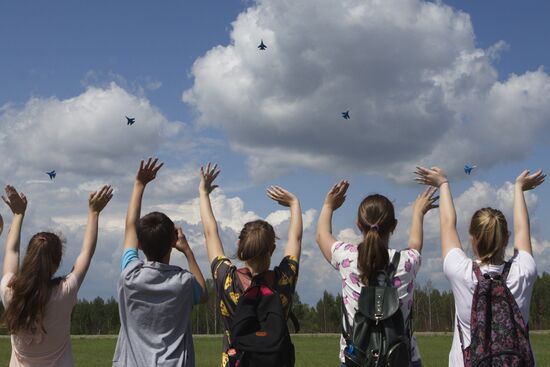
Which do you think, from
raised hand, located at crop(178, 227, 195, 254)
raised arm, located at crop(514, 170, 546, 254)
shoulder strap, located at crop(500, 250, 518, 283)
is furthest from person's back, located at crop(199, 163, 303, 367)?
raised arm, located at crop(514, 170, 546, 254)

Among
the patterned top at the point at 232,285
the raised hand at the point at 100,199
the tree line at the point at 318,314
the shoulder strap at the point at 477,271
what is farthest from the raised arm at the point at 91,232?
the tree line at the point at 318,314

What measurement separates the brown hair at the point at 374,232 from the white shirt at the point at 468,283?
23.1 inches

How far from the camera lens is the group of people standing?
5.57 m

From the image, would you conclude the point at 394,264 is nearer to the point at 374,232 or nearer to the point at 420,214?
the point at 374,232

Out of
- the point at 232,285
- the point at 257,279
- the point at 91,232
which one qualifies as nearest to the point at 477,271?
the point at 257,279

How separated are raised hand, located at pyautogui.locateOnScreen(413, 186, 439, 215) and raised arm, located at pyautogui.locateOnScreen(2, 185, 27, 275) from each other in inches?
143

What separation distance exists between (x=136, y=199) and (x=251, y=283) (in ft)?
5.25

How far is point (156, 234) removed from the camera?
5777mm

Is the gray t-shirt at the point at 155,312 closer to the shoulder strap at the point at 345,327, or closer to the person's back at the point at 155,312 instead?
the person's back at the point at 155,312

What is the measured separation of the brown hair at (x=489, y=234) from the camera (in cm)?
552

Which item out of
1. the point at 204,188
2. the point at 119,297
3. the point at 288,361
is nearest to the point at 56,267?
the point at 119,297

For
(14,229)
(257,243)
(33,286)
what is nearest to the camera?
(257,243)

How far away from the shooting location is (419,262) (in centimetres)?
575

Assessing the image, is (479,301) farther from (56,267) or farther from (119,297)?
(56,267)
